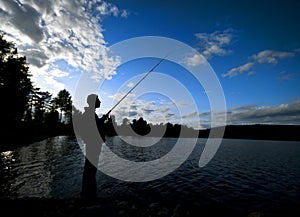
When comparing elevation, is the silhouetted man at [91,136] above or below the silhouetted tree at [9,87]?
below

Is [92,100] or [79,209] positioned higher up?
[92,100]

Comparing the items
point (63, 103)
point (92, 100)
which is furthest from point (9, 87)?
point (63, 103)

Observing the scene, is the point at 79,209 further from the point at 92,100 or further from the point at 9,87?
the point at 9,87

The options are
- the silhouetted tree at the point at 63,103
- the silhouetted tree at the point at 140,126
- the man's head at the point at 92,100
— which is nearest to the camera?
the man's head at the point at 92,100

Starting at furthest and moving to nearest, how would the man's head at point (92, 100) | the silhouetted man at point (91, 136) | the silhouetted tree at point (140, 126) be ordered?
1. the silhouetted tree at point (140, 126)
2. the man's head at point (92, 100)
3. the silhouetted man at point (91, 136)

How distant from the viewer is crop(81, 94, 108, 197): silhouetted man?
24.6 feet

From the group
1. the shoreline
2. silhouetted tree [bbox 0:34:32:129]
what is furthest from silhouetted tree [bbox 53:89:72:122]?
the shoreline

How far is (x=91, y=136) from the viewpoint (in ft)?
25.6

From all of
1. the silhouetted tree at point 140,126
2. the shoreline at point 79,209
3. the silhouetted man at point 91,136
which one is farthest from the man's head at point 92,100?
the silhouetted tree at point 140,126

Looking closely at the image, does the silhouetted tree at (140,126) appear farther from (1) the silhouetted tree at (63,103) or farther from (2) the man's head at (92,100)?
(2) the man's head at (92,100)

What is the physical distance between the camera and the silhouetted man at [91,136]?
749 centimetres

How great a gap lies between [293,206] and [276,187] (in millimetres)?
5117

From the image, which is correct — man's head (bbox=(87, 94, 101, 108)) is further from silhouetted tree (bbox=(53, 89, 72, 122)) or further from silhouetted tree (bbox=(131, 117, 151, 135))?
silhouetted tree (bbox=(131, 117, 151, 135))

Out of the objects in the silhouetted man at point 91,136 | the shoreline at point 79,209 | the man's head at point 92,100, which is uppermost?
the man's head at point 92,100
